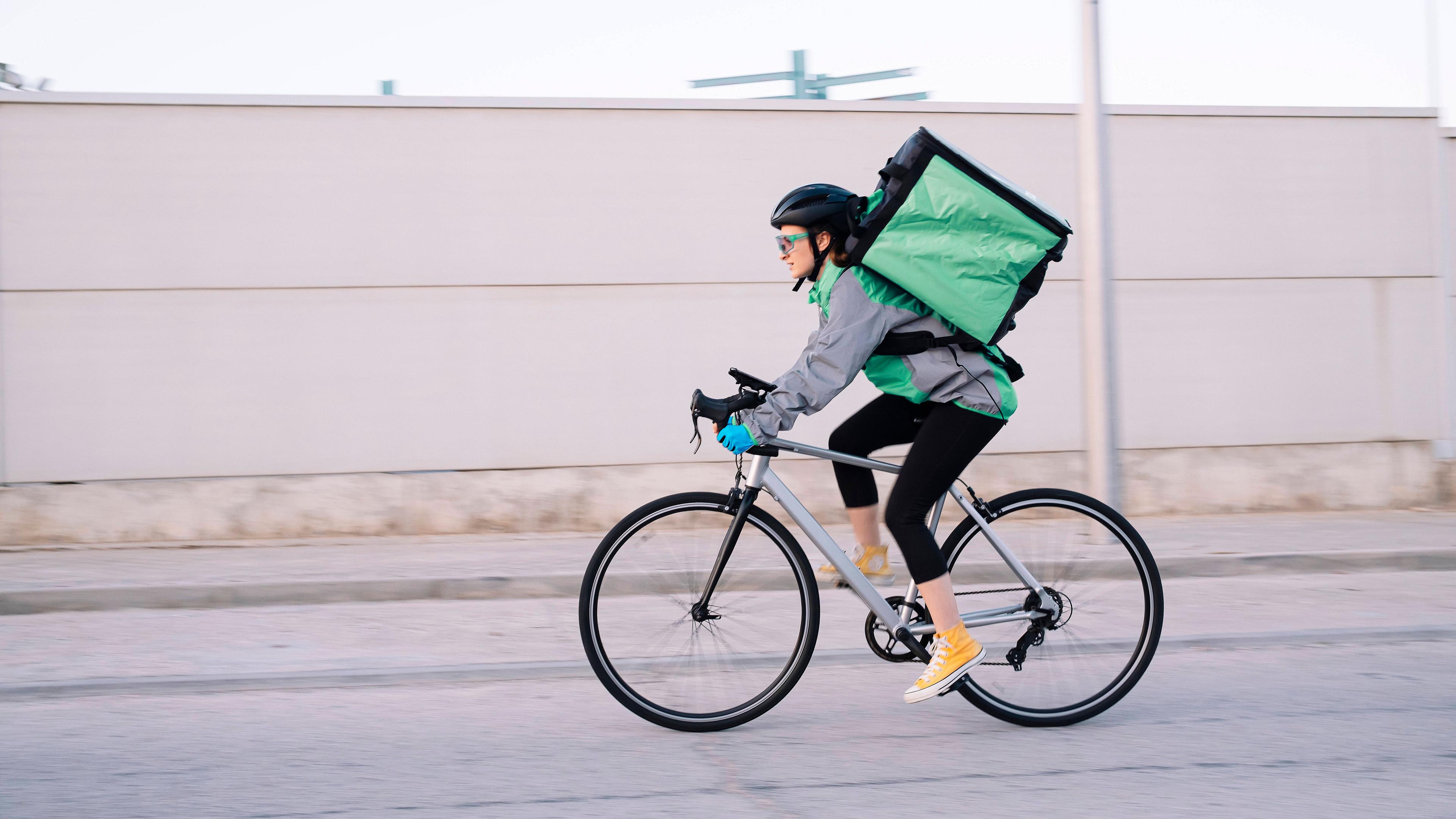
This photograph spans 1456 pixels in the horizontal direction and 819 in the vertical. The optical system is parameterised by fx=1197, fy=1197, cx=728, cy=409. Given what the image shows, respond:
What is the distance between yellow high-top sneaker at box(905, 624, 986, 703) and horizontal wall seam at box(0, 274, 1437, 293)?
6.75 metres

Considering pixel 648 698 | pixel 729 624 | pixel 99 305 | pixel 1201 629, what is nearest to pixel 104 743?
pixel 648 698

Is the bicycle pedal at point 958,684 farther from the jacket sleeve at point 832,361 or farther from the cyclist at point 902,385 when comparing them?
the jacket sleeve at point 832,361

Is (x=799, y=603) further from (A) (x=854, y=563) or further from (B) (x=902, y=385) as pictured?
(B) (x=902, y=385)

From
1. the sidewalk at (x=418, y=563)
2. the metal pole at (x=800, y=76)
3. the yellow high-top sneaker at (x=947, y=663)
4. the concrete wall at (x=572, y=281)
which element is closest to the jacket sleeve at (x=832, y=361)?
the yellow high-top sneaker at (x=947, y=663)

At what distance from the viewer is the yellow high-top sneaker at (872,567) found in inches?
167

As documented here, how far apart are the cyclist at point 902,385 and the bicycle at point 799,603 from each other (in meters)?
0.10

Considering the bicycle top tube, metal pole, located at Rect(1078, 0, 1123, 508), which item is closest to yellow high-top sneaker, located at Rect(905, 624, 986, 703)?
the bicycle top tube

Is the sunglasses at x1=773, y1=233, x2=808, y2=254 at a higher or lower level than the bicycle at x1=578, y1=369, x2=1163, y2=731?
higher

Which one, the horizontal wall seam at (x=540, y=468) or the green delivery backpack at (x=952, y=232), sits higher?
the green delivery backpack at (x=952, y=232)

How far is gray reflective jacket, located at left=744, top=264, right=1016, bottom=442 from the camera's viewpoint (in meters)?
3.89

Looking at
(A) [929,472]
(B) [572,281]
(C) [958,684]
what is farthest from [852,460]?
(B) [572,281]

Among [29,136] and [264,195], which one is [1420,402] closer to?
[264,195]

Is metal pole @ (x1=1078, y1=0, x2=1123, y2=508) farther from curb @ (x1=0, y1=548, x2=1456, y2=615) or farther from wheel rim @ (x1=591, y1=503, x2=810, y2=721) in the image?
wheel rim @ (x1=591, y1=503, x2=810, y2=721)

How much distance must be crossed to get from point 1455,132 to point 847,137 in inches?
228
